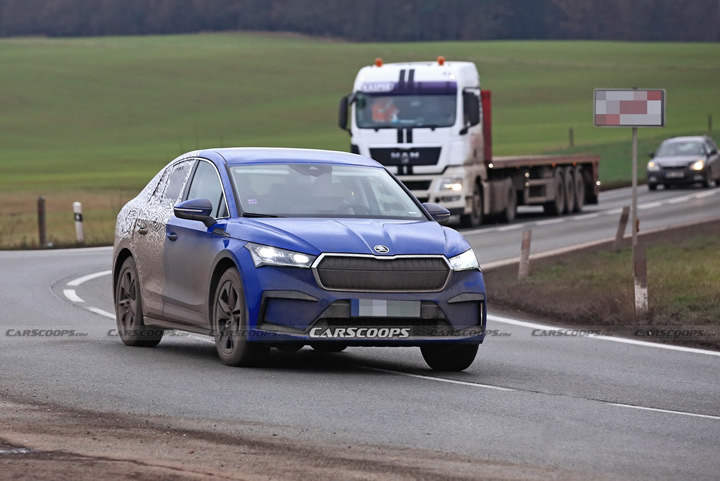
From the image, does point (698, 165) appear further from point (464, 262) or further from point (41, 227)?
point (464, 262)

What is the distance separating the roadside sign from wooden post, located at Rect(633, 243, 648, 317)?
5.53ft

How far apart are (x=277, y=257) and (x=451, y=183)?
20692mm

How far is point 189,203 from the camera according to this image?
11.7 m

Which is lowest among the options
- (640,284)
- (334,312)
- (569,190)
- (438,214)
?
(569,190)

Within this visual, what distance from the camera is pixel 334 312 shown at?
1066cm

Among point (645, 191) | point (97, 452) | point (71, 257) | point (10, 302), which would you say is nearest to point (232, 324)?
point (97, 452)

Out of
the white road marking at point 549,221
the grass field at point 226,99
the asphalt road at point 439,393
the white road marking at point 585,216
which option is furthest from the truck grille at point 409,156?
the asphalt road at point 439,393

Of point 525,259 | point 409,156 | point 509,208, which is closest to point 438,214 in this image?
point 525,259

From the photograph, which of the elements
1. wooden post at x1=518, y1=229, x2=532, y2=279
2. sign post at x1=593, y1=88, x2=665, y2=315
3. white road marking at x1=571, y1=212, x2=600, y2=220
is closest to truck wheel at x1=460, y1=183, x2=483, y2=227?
white road marking at x1=571, y1=212, x2=600, y2=220

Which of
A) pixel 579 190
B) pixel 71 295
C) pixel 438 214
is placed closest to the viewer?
pixel 438 214

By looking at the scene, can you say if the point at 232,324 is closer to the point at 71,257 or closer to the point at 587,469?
the point at 587,469

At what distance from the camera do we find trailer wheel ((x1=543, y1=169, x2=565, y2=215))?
124ft

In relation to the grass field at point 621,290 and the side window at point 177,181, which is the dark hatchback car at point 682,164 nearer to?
the grass field at point 621,290

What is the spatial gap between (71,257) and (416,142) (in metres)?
7.76
